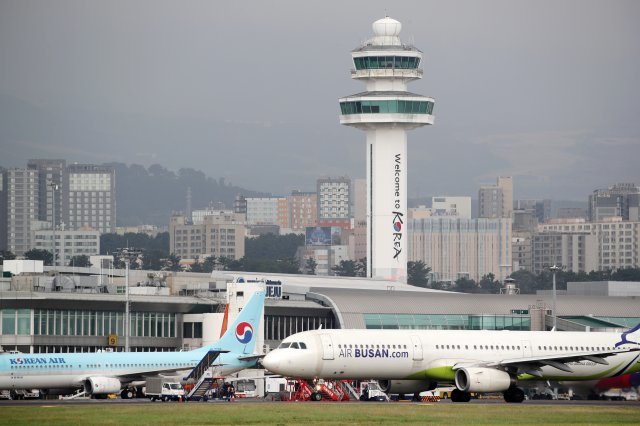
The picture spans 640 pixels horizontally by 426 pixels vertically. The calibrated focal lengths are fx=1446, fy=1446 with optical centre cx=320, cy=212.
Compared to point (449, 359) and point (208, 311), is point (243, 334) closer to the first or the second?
point (449, 359)

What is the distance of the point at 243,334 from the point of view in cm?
11500

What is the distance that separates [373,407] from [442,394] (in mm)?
32755

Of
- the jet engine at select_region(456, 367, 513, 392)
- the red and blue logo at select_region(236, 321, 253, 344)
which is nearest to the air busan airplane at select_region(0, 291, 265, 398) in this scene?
the red and blue logo at select_region(236, 321, 253, 344)

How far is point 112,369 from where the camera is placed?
104688mm

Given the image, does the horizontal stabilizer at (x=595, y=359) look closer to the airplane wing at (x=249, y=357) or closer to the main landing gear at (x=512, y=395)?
the main landing gear at (x=512, y=395)

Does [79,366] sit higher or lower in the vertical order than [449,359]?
lower

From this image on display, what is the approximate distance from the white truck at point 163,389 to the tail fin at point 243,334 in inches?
373

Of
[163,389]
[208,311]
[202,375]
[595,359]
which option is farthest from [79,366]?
[208,311]

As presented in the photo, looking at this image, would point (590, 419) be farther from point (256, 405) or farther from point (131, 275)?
point (131, 275)

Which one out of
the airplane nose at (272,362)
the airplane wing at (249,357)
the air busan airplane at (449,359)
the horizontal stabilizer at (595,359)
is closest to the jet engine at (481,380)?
the air busan airplane at (449,359)

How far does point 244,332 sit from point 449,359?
30476 millimetres

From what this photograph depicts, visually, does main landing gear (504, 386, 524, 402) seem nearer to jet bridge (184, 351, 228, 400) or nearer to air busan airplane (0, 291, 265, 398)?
jet bridge (184, 351, 228, 400)

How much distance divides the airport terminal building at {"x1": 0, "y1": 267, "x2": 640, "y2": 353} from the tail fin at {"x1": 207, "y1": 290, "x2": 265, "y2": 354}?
18.3 m

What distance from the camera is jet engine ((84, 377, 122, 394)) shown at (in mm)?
101812
